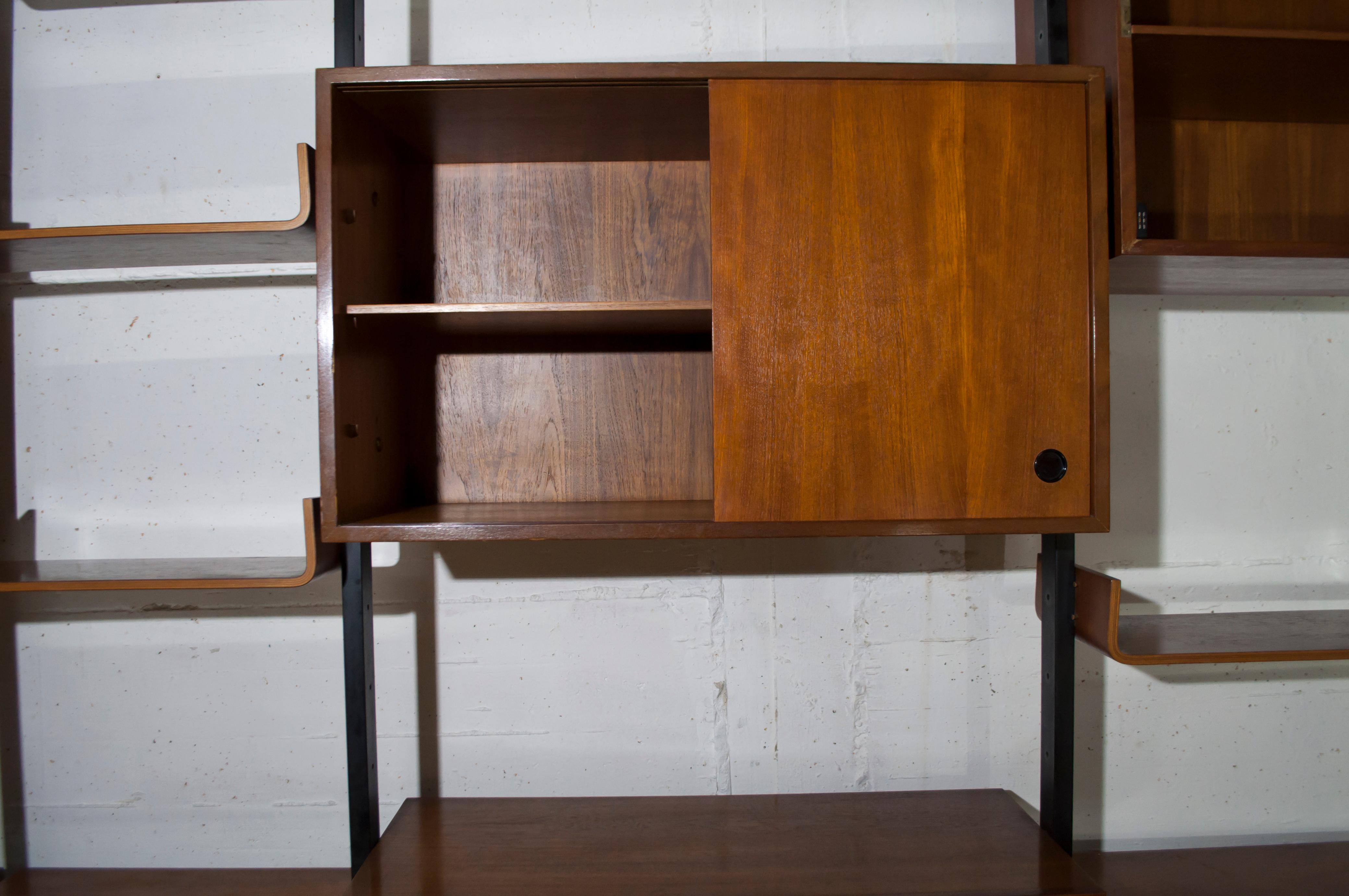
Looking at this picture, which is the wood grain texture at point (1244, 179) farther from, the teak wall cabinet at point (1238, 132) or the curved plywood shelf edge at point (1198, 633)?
the curved plywood shelf edge at point (1198, 633)

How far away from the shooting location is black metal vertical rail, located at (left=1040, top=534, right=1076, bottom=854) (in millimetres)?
1294

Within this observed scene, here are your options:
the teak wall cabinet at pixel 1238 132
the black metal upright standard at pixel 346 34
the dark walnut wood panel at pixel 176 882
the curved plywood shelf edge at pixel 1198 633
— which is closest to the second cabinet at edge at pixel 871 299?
the black metal upright standard at pixel 346 34

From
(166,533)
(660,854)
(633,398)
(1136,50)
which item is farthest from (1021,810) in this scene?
(166,533)

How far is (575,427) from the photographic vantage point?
4.71ft

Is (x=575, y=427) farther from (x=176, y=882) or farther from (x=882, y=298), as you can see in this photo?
(x=176, y=882)

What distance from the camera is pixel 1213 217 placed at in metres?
1.41

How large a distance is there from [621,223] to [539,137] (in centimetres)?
22

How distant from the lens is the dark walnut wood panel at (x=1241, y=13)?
4.50ft

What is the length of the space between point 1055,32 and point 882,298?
1.91 ft

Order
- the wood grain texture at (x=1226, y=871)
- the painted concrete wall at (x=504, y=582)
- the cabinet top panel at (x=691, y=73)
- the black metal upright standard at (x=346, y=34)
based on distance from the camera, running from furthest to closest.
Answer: the painted concrete wall at (x=504, y=582) < the wood grain texture at (x=1226, y=871) < the black metal upright standard at (x=346, y=34) < the cabinet top panel at (x=691, y=73)

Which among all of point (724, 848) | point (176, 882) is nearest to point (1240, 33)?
point (724, 848)

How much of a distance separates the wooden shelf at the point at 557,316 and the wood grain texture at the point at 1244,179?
925 millimetres

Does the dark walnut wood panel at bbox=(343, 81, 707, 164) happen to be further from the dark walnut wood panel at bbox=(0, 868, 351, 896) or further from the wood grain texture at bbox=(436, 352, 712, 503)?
the dark walnut wood panel at bbox=(0, 868, 351, 896)

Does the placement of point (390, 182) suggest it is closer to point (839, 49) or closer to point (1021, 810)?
point (839, 49)
